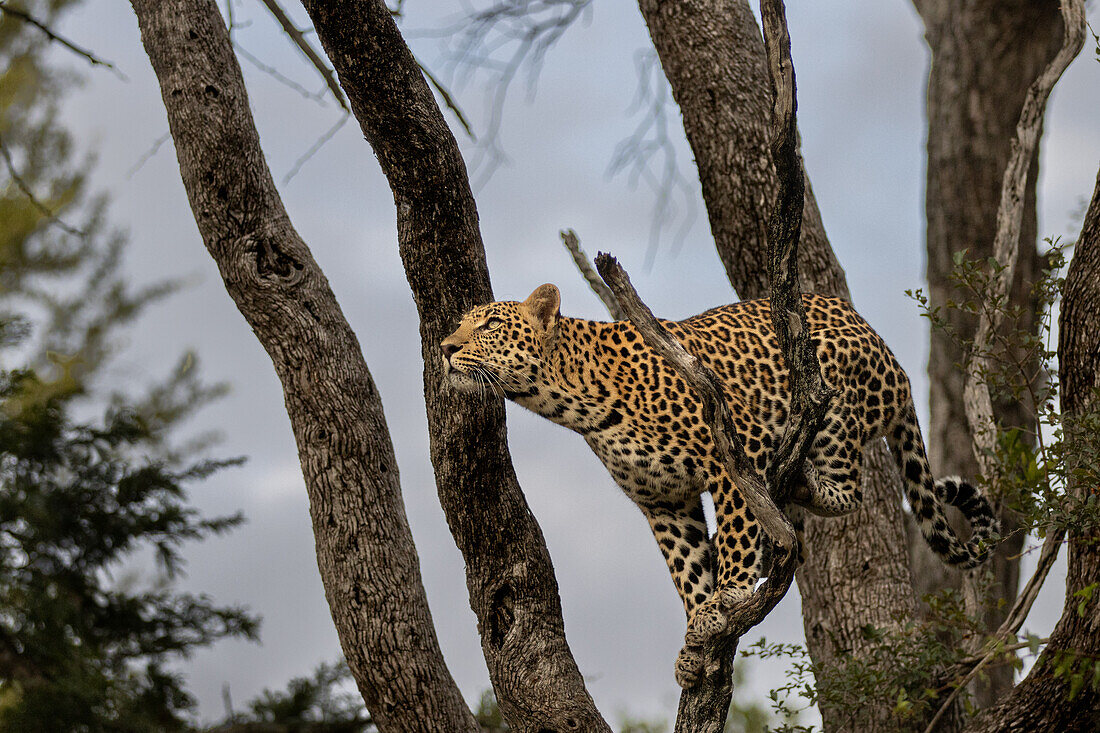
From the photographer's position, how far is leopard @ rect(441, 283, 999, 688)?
4.71 metres

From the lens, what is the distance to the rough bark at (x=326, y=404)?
5.37 metres

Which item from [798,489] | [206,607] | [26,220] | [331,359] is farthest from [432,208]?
[26,220]

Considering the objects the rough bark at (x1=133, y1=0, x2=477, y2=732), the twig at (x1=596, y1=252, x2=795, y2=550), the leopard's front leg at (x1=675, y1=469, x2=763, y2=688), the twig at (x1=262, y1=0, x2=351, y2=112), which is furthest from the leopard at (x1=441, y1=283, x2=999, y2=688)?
the twig at (x1=262, y1=0, x2=351, y2=112)

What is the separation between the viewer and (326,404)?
552 centimetres

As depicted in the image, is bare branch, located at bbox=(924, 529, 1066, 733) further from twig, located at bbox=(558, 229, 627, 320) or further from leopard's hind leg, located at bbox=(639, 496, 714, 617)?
twig, located at bbox=(558, 229, 627, 320)

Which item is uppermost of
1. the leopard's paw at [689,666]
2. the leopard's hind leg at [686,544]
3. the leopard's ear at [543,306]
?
the leopard's ear at [543,306]

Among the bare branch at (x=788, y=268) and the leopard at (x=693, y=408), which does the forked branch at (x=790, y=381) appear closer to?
the bare branch at (x=788, y=268)

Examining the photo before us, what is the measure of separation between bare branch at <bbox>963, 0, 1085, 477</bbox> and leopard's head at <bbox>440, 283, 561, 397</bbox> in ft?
9.20

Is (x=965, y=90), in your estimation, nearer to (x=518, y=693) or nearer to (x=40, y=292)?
(x=518, y=693)

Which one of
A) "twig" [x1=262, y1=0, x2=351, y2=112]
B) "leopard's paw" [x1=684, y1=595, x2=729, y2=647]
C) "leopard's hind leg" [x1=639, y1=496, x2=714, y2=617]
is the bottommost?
"leopard's paw" [x1=684, y1=595, x2=729, y2=647]

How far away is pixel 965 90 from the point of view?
31.7ft

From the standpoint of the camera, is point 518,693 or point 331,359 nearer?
point 518,693

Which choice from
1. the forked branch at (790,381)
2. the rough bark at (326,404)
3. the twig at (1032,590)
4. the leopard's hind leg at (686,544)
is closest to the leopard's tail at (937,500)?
the twig at (1032,590)

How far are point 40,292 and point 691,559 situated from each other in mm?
7575
